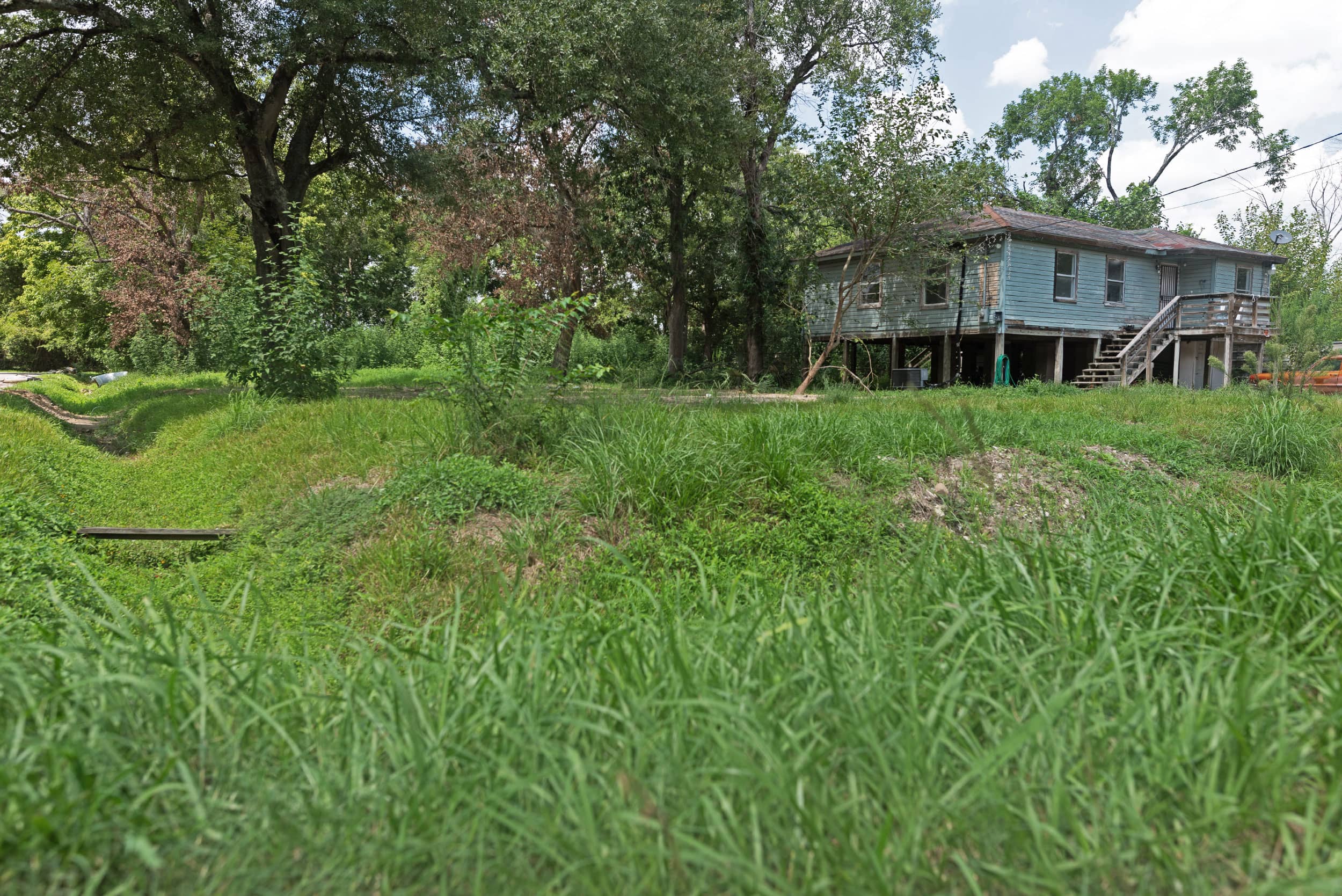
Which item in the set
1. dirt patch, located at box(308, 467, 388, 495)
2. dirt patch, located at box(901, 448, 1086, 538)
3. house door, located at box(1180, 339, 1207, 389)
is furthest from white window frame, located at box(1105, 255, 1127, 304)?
dirt patch, located at box(308, 467, 388, 495)

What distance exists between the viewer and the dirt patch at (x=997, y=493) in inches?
192

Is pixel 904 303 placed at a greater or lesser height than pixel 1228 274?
lesser

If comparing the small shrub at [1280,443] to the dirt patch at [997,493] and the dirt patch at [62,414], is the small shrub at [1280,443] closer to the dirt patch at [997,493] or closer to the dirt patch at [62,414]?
the dirt patch at [997,493]

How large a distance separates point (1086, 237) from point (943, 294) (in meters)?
4.35

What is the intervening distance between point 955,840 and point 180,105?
16637 millimetres

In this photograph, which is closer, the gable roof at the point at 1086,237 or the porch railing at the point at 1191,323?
the gable roof at the point at 1086,237

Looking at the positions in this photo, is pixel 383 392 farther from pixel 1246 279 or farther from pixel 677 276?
pixel 1246 279

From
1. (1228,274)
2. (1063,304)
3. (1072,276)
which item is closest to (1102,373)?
(1063,304)

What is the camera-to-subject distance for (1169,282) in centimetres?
2478

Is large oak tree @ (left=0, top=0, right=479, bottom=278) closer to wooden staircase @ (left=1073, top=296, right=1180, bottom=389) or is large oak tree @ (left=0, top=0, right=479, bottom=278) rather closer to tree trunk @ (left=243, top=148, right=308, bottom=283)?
tree trunk @ (left=243, top=148, right=308, bottom=283)

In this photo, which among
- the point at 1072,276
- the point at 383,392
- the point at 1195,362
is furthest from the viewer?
the point at 1195,362

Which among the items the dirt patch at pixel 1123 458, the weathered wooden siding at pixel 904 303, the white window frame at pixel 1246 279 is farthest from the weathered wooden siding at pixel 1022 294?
the dirt patch at pixel 1123 458

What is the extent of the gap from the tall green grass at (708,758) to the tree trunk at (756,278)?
63.3 ft

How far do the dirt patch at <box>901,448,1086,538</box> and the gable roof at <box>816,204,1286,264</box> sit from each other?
14.2 meters
